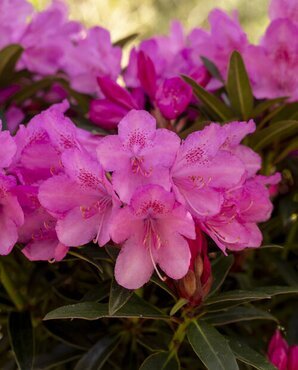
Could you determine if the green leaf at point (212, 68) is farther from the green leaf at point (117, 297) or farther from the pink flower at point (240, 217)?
the green leaf at point (117, 297)

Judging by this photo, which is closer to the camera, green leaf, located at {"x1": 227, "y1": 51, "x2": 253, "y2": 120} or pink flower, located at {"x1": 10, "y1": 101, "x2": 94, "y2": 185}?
pink flower, located at {"x1": 10, "y1": 101, "x2": 94, "y2": 185}

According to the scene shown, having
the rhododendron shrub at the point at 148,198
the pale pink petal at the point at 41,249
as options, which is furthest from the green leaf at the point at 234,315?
the pale pink petal at the point at 41,249

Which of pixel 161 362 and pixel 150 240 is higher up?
pixel 150 240

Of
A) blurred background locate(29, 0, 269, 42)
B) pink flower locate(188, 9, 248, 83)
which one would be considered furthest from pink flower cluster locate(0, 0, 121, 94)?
blurred background locate(29, 0, 269, 42)

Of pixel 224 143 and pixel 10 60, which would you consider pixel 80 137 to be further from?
pixel 10 60

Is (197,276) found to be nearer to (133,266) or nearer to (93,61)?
(133,266)

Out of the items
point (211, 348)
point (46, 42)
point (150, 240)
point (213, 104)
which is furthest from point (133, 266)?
point (46, 42)

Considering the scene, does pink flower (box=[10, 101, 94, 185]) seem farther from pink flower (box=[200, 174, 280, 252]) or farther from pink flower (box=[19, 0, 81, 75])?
pink flower (box=[19, 0, 81, 75])
